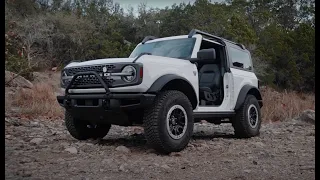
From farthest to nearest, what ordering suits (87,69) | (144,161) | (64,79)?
(64,79), (87,69), (144,161)

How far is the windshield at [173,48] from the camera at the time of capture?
4.70m

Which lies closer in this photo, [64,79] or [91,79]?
[91,79]

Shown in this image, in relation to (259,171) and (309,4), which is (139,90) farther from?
(309,4)

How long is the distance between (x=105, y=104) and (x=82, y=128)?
3.74ft

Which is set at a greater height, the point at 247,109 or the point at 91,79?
the point at 91,79

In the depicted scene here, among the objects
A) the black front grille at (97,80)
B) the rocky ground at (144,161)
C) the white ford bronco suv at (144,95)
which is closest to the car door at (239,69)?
the white ford bronco suv at (144,95)

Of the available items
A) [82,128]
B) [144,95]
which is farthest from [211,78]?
[144,95]

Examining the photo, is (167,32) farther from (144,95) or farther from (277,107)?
(144,95)

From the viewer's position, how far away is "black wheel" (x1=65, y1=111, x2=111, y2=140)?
14.7 ft

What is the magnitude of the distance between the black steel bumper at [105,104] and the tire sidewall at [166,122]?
0.20 meters

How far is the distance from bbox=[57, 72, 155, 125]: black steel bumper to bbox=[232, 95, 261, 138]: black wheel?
223 cm

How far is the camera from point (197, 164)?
3.20m

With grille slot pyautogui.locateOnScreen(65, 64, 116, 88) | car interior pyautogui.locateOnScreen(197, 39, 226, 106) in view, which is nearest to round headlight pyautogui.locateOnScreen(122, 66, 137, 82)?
grille slot pyautogui.locateOnScreen(65, 64, 116, 88)

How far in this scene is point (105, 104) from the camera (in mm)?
3574
